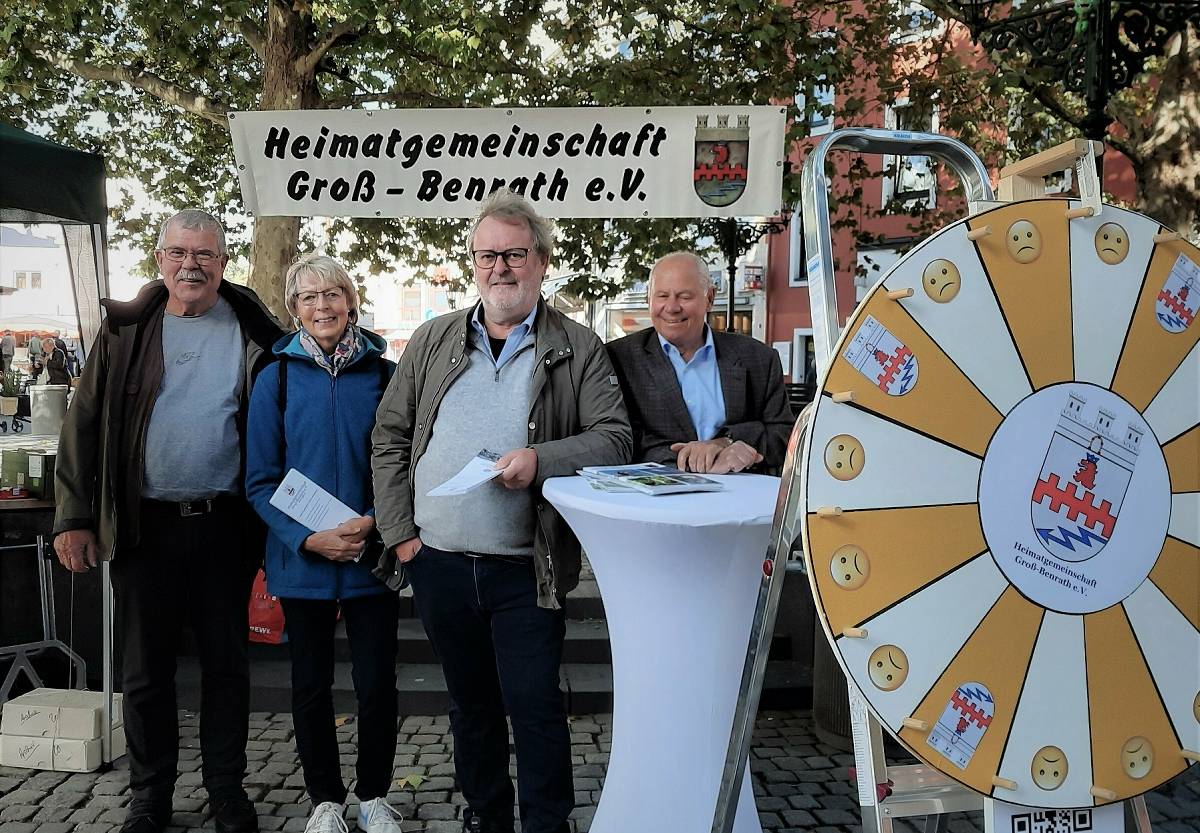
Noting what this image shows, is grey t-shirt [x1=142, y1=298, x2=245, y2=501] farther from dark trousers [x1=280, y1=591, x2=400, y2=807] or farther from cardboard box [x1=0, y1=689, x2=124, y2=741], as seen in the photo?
cardboard box [x1=0, y1=689, x2=124, y2=741]

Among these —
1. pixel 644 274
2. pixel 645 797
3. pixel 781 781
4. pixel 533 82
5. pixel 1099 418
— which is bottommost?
pixel 781 781

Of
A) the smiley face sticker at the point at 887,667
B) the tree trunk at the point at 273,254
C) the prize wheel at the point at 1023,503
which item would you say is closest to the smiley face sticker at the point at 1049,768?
the prize wheel at the point at 1023,503

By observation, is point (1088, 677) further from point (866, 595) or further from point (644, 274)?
point (644, 274)

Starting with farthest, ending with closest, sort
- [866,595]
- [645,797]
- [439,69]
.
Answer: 1. [439,69]
2. [645,797]
3. [866,595]

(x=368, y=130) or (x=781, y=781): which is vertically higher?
(x=368, y=130)

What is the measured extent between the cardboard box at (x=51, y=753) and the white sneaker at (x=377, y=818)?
4.04 feet

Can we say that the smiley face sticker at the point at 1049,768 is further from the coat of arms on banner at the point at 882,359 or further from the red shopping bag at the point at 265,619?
the red shopping bag at the point at 265,619

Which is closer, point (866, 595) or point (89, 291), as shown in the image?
point (866, 595)

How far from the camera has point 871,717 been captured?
57.1 inches

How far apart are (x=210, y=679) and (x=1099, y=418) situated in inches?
100

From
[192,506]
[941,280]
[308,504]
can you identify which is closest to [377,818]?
[308,504]

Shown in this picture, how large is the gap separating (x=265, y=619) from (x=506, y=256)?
271 cm

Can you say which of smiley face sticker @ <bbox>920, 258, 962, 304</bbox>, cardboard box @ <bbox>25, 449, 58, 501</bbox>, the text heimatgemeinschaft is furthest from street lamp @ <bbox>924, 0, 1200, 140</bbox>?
cardboard box @ <bbox>25, 449, 58, 501</bbox>

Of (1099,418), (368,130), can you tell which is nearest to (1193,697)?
(1099,418)
